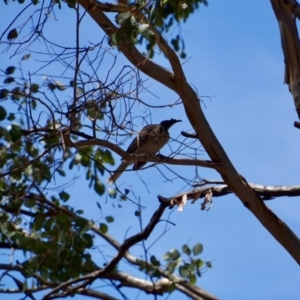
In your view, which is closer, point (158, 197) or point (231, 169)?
point (231, 169)

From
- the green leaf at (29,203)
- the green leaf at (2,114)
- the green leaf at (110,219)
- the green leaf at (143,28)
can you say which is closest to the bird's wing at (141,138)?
the green leaf at (143,28)

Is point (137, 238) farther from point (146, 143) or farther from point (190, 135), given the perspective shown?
point (190, 135)

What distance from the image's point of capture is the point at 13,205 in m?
7.29

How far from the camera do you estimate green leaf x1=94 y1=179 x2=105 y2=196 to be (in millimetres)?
8164

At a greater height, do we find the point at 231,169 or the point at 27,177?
the point at 27,177

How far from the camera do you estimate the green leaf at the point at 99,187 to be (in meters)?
8.16

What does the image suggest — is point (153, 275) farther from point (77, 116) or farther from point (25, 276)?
point (77, 116)

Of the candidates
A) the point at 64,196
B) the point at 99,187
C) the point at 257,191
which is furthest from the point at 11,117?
the point at 257,191

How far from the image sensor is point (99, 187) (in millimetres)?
8258

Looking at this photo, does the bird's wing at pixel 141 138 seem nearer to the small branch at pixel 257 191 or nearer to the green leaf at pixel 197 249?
the small branch at pixel 257 191

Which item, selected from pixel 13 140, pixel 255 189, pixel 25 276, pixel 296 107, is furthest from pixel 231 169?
pixel 25 276

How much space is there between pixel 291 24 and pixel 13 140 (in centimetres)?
201

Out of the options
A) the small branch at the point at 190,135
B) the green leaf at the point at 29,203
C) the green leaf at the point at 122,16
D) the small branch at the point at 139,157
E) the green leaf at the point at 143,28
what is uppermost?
the green leaf at the point at 29,203

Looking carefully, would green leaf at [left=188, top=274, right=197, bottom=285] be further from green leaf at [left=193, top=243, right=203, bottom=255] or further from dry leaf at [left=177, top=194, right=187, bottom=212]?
dry leaf at [left=177, top=194, right=187, bottom=212]
